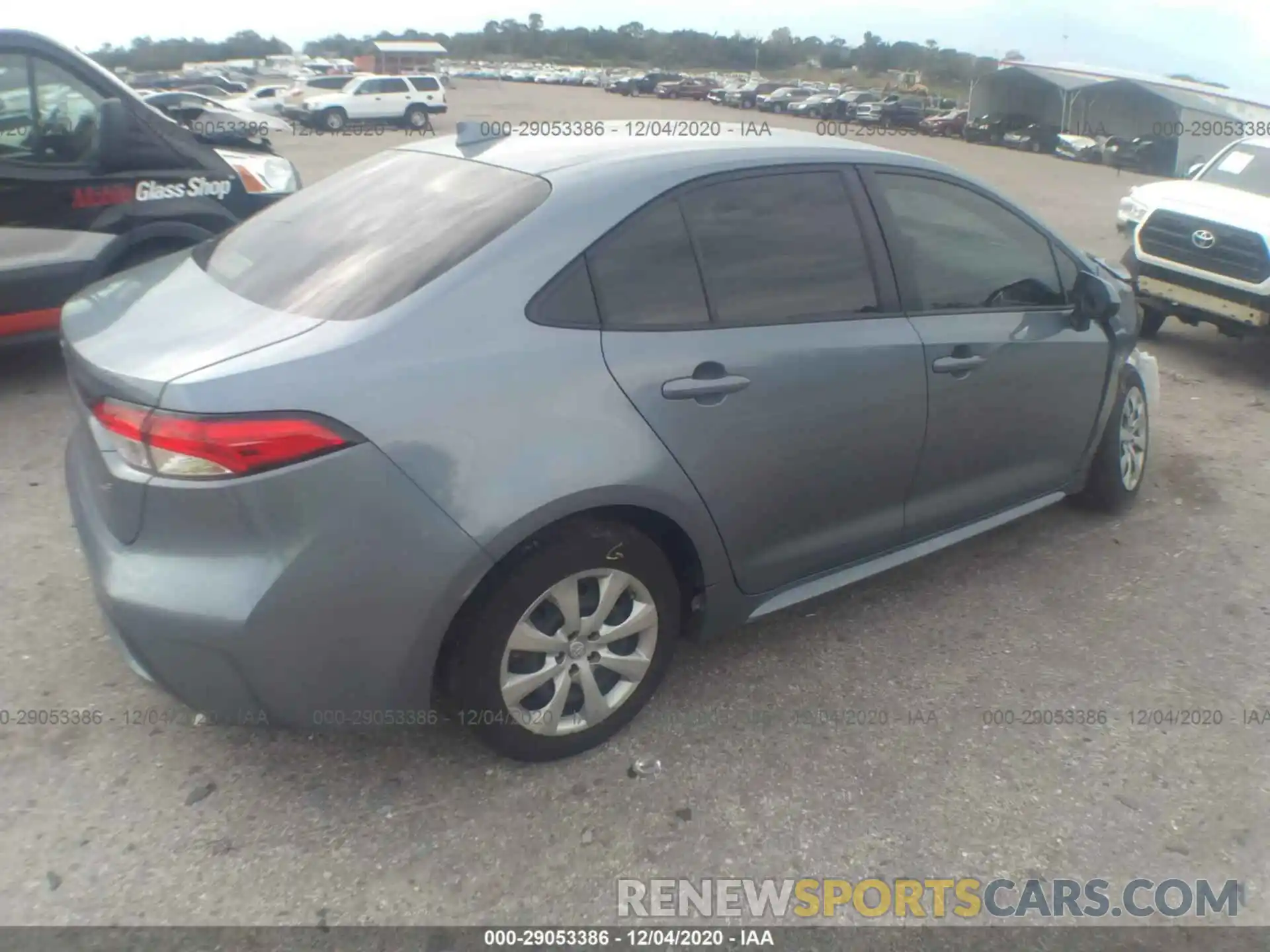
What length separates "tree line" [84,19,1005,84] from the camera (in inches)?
2995

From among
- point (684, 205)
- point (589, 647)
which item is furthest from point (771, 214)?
point (589, 647)

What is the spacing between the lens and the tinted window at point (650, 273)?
110 inches

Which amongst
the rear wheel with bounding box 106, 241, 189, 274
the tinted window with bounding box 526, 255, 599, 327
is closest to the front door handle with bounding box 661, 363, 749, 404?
the tinted window with bounding box 526, 255, 599, 327

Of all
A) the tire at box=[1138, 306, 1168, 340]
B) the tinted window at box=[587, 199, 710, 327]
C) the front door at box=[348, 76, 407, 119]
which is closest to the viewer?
the tinted window at box=[587, 199, 710, 327]

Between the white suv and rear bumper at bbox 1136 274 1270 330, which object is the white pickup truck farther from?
the white suv

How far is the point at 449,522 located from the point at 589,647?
2.07ft

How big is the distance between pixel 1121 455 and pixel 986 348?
1.34 meters

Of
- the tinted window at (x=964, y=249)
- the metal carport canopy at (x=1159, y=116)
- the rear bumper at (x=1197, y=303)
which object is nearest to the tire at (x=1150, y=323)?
the rear bumper at (x=1197, y=303)

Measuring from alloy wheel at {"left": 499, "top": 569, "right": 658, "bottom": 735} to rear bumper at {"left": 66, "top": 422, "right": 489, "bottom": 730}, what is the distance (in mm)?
267

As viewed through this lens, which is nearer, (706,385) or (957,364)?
(706,385)

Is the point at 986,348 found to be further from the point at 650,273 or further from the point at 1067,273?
the point at 650,273

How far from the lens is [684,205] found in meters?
2.97

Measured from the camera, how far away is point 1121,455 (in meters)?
4.50

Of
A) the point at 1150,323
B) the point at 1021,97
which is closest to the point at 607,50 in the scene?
the point at 1021,97
